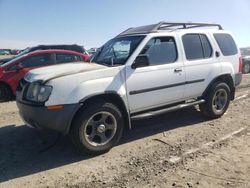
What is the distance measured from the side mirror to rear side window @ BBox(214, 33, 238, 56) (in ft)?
7.59

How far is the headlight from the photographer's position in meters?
4.49

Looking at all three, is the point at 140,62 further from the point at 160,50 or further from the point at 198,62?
the point at 198,62

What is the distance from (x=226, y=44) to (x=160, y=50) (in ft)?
6.86

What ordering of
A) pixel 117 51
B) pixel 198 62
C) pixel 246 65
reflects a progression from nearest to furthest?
pixel 117 51, pixel 198 62, pixel 246 65

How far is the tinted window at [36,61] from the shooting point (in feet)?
31.9

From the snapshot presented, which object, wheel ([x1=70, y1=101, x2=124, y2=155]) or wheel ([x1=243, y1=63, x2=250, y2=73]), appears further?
wheel ([x1=243, y1=63, x2=250, y2=73])

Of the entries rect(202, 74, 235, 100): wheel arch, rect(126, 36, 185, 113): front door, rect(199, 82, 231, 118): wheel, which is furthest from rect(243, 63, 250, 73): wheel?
rect(126, 36, 185, 113): front door

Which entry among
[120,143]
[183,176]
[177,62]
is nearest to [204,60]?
[177,62]

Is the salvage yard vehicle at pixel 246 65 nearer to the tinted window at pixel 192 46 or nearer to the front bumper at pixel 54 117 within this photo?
the tinted window at pixel 192 46

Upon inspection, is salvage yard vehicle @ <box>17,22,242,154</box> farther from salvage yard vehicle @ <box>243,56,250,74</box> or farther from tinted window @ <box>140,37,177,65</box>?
salvage yard vehicle @ <box>243,56,250,74</box>

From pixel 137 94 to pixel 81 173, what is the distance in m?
1.69

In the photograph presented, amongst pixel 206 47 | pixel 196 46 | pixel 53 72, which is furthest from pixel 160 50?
pixel 53 72

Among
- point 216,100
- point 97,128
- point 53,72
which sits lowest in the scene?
point 216,100

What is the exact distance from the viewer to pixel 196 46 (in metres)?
6.31
